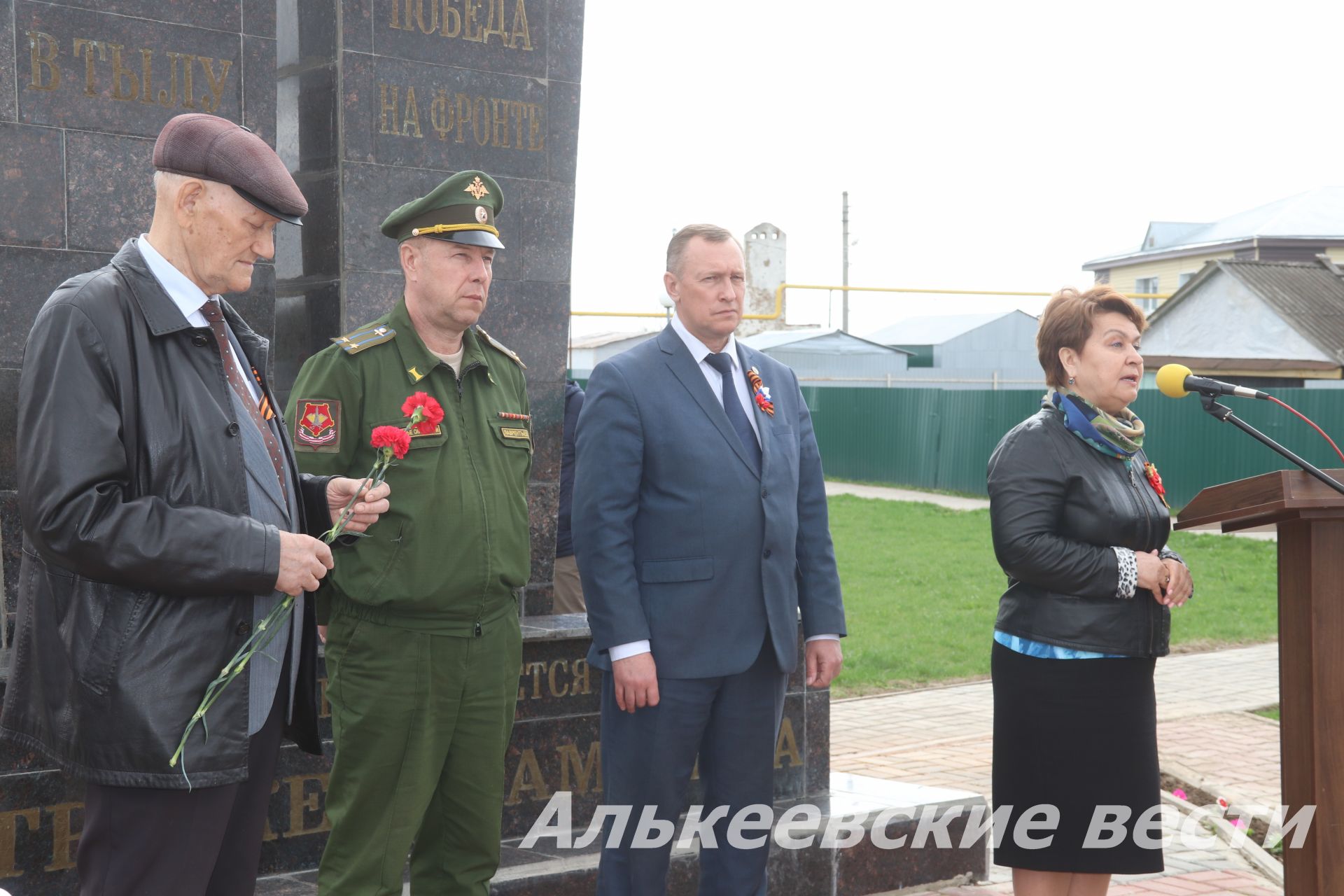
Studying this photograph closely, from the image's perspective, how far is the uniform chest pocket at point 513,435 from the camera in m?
3.62

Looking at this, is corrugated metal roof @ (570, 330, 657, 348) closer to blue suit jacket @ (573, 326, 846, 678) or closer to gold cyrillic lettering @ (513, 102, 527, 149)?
gold cyrillic lettering @ (513, 102, 527, 149)

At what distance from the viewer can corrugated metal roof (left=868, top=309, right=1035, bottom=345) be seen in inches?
1716

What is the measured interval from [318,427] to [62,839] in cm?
138

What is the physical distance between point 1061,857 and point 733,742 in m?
0.93

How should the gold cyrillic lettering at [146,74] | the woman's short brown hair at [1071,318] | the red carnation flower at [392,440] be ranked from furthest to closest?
1. the gold cyrillic lettering at [146,74]
2. the woman's short brown hair at [1071,318]
3. the red carnation flower at [392,440]

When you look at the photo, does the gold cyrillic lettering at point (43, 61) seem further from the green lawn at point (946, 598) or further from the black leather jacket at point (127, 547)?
the green lawn at point (946, 598)

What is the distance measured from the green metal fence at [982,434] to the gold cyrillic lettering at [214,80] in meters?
16.7

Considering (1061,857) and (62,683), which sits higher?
(62,683)

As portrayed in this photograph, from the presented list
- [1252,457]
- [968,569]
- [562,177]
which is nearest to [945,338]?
[1252,457]

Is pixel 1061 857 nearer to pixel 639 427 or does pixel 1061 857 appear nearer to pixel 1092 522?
pixel 1092 522

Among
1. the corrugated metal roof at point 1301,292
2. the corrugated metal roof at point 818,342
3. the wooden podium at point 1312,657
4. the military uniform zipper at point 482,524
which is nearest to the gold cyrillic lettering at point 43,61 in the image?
the military uniform zipper at point 482,524

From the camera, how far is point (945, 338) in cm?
4375

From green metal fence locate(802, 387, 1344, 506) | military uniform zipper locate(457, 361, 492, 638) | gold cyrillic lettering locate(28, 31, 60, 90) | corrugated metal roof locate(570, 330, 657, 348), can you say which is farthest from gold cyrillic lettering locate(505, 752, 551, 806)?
corrugated metal roof locate(570, 330, 657, 348)

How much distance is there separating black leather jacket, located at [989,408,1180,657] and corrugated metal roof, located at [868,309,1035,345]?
40364 millimetres
